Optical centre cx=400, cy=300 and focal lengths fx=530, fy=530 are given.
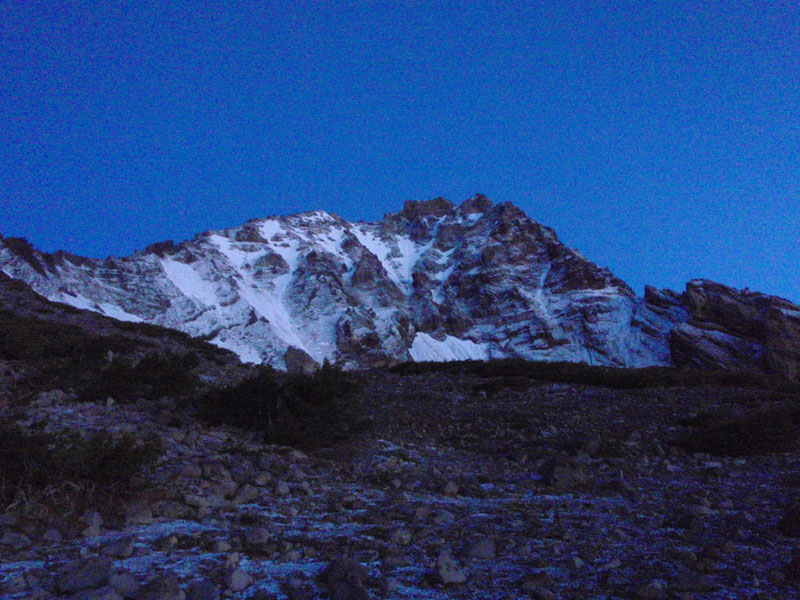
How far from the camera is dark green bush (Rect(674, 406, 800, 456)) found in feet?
26.5

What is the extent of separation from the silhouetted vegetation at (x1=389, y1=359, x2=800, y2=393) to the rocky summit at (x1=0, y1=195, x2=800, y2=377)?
118 ft

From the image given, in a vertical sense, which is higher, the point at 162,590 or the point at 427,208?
the point at 427,208

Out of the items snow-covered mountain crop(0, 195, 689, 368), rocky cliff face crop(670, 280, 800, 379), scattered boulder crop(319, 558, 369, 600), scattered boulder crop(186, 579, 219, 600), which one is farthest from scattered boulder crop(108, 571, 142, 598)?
rocky cliff face crop(670, 280, 800, 379)

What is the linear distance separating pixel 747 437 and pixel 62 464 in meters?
9.07

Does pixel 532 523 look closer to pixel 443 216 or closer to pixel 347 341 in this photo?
pixel 347 341

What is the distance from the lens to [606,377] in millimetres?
16109

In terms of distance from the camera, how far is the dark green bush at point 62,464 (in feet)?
15.2

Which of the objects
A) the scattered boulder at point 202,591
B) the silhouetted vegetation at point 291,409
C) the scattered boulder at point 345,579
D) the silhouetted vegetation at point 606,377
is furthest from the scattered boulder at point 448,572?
the silhouetted vegetation at point 606,377

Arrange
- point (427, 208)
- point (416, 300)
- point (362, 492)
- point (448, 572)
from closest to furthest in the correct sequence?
point (448, 572) < point (362, 492) < point (416, 300) < point (427, 208)

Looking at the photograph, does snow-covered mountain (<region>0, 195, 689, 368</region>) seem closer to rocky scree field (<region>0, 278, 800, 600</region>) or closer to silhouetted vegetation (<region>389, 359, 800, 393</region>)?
silhouetted vegetation (<region>389, 359, 800, 393</region>)

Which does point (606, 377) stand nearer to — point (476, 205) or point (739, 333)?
point (739, 333)

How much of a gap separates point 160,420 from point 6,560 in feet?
15.1

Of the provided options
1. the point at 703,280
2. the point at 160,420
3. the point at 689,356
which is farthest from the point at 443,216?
the point at 160,420

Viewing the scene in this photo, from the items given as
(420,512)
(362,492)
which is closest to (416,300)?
(362,492)
